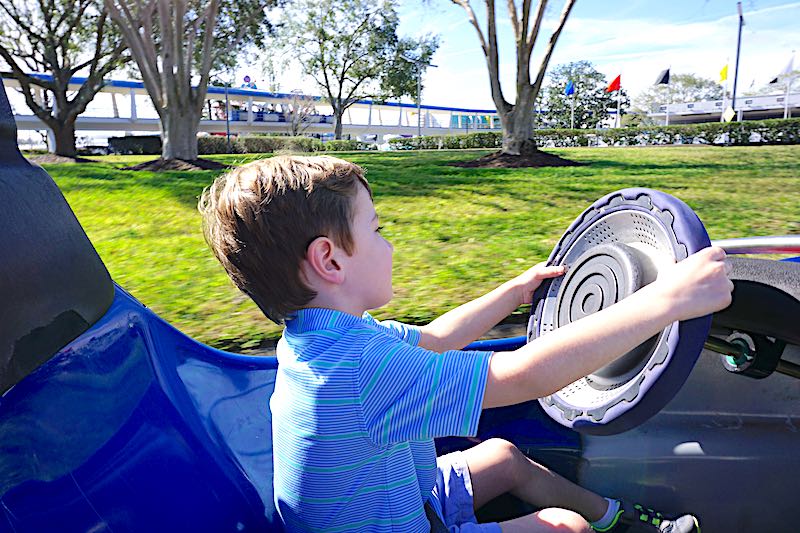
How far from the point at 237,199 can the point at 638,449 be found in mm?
1511

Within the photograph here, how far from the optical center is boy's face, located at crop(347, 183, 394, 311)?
4.13ft

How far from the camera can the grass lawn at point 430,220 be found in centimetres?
406

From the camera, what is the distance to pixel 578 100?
191 ft

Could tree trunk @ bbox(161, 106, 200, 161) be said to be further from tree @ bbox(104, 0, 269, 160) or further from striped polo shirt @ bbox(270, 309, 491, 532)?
striped polo shirt @ bbox(270, 309, 491, 532)

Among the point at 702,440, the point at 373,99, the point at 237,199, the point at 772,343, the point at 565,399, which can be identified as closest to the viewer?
the point at 237,199

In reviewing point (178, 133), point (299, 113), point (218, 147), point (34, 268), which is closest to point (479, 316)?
point (34, 268)

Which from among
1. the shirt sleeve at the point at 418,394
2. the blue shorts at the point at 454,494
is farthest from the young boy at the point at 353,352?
the blue shorts at the point at 454,494

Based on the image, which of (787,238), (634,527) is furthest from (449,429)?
(787,238)

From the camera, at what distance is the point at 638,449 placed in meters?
2.10

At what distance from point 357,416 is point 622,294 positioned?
619 millimetres

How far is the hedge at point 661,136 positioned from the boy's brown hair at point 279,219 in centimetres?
1809

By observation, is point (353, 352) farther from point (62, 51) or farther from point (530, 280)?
point (62, 51)

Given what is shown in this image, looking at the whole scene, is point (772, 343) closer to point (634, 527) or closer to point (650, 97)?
point (634, 527)

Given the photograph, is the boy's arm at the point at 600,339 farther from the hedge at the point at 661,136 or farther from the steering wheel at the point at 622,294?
the hedge at the point at 661,136
